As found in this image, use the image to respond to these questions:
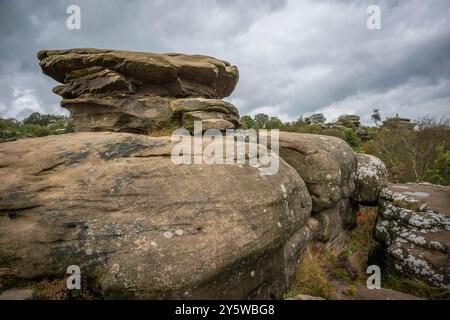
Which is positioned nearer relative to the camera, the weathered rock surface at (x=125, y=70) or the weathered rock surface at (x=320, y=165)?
the weathered rock surface at (x=320, y=165)

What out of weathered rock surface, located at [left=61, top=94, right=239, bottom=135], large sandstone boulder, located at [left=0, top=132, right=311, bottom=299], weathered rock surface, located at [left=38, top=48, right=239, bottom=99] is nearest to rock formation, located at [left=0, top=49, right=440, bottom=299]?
large sandstone boulder, located at [left=0, top=132, right=311, bottom=299]

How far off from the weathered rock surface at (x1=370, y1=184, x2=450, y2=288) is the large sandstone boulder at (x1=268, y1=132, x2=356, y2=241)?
4.54 feet

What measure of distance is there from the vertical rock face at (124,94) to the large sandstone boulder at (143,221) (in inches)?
164

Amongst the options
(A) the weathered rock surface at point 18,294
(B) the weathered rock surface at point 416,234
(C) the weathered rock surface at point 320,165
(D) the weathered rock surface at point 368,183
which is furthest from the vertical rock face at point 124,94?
(A) the weathered rock surface at point 18,294

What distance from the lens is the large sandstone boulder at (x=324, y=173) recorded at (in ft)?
28.3

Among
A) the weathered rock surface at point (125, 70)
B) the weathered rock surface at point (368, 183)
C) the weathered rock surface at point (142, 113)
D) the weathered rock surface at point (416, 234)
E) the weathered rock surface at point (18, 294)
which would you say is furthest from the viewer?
the weathered rock surface at point (142, 113)

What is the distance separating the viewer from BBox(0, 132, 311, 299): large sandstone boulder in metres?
4.47

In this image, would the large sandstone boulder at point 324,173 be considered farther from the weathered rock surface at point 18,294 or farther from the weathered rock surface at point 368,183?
the weathered rock surface at point 18,294

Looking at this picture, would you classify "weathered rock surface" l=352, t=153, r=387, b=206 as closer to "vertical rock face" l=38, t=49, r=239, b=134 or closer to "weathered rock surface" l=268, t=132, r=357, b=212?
"weathered rock surface" l=268, t=132, r=357, b=212

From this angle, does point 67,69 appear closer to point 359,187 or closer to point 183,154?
point 183,154

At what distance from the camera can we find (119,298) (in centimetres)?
427

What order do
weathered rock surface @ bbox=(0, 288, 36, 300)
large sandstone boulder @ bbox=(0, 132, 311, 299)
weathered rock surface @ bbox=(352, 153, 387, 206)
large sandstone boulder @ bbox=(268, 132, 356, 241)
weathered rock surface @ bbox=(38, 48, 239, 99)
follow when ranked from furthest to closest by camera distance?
weathered rock surface @ bbox=(38, 48, 239, 99) < weathered rock surface @ bbox=(352, 153, 387, 206) < large sandstone boulder @ bbox=(268, 132, 356, 241) < large sandstone boulder @ bbox=(0, 132, 311, 299) < weathered rock surface @ bbox=(0, 288, 36, 300)

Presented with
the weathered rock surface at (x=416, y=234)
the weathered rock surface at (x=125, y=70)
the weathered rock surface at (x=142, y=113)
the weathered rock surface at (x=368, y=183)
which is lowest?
the weathered rock surface at (x=416, y=234)

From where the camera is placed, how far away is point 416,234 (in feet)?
24.6
